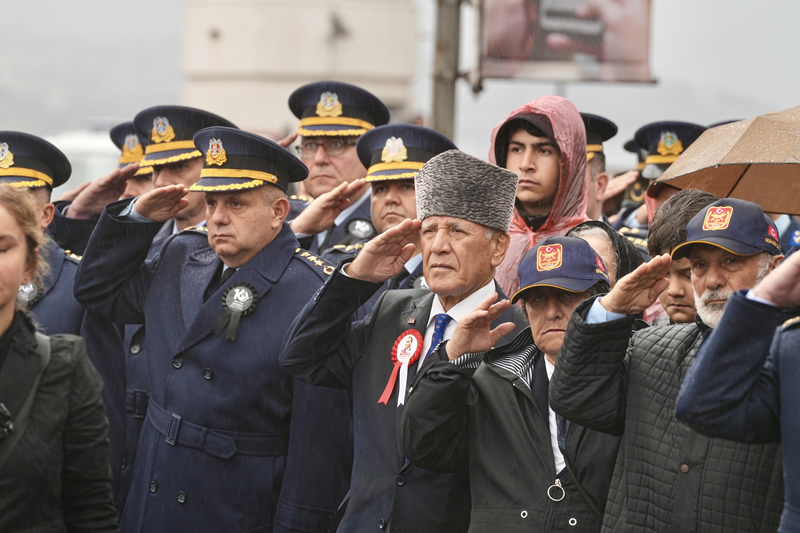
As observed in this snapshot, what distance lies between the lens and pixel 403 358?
164 inches

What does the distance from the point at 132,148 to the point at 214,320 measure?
293 centimetres

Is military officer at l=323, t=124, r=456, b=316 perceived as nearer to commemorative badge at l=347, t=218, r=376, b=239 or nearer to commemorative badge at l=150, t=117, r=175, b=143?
commemorative badge at l=347, t=218, r=376, b=239

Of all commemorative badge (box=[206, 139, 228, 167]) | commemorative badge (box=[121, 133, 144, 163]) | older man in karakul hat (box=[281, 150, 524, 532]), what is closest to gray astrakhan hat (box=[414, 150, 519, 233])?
older man in karakul hat (box=[281, 150, 524, 532])

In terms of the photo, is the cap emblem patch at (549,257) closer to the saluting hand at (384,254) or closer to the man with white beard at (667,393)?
the man with white beard at (667,393)

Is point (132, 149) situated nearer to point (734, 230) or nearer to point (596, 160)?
point (596, 160)

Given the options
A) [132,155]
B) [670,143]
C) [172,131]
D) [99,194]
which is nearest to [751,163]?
[670,143]

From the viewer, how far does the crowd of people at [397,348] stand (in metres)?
3.21

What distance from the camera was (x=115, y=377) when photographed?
221 inches

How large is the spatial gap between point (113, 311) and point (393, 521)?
5.84ft

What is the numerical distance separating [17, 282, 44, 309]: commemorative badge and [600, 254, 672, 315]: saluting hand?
2875 millimetres

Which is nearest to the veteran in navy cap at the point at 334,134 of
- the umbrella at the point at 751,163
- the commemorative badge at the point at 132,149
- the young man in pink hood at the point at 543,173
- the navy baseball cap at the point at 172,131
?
the navy baseball cap at the point at 172,131

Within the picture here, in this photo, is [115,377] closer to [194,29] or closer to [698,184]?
[698,184]

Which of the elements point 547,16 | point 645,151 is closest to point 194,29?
point 547,16

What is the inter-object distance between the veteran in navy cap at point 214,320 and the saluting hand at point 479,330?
3.53ft
